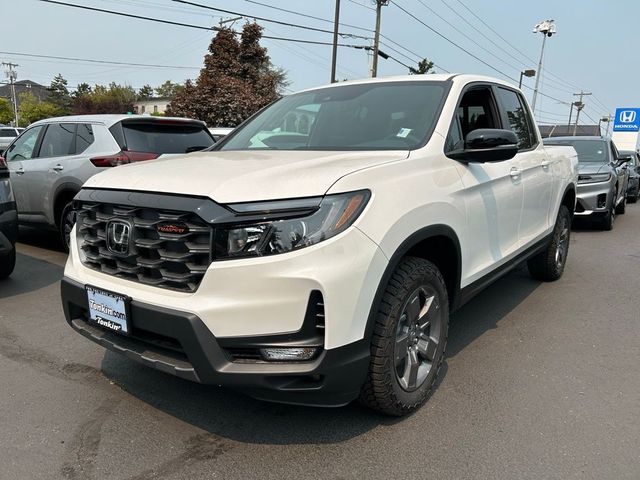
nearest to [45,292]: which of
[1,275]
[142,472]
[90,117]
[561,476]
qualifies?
[1,275]

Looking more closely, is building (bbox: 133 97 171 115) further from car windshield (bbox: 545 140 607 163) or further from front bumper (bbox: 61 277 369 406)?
front bumper (bbox: 61 277 369 406)

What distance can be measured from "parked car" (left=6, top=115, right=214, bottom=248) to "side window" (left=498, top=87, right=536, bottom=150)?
126 inches

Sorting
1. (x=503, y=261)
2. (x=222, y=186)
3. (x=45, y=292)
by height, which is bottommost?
(x=45, y=292)

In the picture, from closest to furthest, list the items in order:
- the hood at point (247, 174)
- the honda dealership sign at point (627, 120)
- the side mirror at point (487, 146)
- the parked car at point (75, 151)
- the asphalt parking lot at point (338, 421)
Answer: the hood at point (247, 174) < the asphalt parking lot at point (338, 421) < the side mirror at point (487, 146) < the parked car at point (75, 151) < the honda dealership sign at point (627, 120)

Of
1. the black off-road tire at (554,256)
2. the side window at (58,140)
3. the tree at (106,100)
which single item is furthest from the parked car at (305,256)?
the tree at (106,100)

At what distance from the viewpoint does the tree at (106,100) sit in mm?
64875

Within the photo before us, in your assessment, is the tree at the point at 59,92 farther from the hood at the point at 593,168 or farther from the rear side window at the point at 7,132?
the hood at the point at 593,168

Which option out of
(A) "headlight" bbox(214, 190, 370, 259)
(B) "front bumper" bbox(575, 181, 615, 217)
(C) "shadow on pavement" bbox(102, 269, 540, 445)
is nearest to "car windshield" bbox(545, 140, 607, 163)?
(B) "front bumper" bbox(575, 181, 615, 217)

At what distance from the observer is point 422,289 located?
2.81 metres

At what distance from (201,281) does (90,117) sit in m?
4.90

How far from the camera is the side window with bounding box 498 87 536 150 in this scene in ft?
14.1

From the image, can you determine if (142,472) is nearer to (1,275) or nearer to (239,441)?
(239,441)

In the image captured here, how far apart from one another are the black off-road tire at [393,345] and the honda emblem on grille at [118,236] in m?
1.25

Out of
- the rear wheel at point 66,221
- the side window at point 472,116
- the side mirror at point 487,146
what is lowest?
the rear wheel at point 66,221
